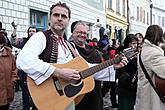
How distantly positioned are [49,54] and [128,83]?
2.26 metres

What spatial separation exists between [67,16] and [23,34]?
9041 millimetres

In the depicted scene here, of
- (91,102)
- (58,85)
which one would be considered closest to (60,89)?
(58,85)

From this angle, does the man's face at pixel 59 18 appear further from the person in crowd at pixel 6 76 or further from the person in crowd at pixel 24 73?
the person in crowd at pixel 24 73

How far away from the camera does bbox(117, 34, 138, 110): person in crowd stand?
5168 millimetres

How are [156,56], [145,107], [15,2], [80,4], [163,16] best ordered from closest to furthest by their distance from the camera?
[156,56], [145,107], [15,2], [80,4], [163,16]

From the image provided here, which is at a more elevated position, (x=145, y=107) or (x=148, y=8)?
(x=148, y=8)

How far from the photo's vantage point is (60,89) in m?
3.23

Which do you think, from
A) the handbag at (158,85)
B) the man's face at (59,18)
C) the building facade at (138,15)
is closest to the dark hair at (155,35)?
the handbag at (158,85)

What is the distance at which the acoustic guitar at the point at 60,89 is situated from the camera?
3127mm

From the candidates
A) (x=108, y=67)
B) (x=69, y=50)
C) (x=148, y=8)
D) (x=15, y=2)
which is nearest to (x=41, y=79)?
(x=69, y=50)

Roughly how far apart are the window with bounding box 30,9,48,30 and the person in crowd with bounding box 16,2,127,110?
32.5ft

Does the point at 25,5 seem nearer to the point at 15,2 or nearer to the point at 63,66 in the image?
the point at 15,2

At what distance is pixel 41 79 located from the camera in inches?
122

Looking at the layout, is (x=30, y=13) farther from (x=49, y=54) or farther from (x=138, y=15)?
(x=138, y=15)
